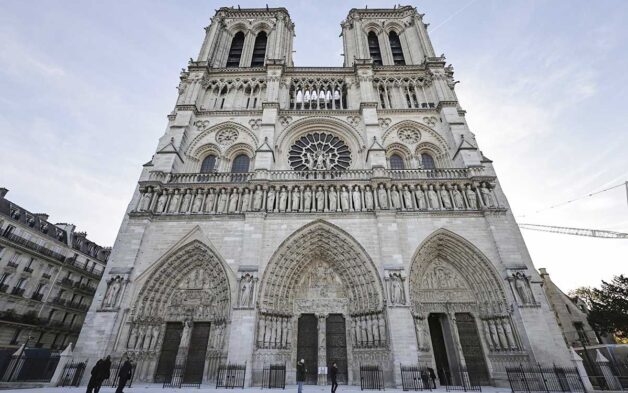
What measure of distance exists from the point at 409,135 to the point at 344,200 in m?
6.55

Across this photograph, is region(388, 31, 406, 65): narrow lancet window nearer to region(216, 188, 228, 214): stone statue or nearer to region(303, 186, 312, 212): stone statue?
region(303, 186, 312, 212): stone statue

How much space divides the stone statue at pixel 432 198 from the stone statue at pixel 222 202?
9.10m

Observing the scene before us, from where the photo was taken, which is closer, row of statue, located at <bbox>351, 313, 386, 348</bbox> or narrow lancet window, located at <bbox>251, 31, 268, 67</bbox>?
row of statue, located at <bbox>351, 313, 386, 348</bbox>

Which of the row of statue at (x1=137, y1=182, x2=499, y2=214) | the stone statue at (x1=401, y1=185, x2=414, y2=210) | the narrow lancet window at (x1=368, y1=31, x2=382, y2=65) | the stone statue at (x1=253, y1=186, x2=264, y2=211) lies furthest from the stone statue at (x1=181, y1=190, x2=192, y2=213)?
the narrow lancet window at (x1=368, y1=31, x2=382, y2=65)

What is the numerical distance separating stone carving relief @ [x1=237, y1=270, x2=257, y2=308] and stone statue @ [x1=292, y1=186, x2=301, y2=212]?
127 inches

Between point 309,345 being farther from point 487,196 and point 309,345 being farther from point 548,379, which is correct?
point 487,196

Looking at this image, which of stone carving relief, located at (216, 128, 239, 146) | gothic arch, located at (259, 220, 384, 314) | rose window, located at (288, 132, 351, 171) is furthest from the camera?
stone carving relief, located at (216, 128, 239, 146)

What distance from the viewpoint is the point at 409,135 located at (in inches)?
643

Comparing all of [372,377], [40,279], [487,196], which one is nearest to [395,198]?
[487,196]

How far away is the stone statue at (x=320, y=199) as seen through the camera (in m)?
12.6

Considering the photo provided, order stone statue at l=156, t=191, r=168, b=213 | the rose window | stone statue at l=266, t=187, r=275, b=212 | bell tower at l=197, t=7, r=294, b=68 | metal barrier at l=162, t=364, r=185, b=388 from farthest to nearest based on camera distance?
1. bell tower at l=197, t=7, r=294, b=68
2. the rose window
3. stone statue at l=156, t=191, r=168, b=213
4. stone statue at l=266, t=187, r=275, b=212
5. metal barrier at l=162, t=364, r=185, b=388

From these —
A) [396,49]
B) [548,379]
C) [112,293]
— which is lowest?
[548,379]

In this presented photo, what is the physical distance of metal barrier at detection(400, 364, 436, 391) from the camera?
29.2ft

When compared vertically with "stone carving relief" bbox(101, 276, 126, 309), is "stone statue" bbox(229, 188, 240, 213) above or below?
above
